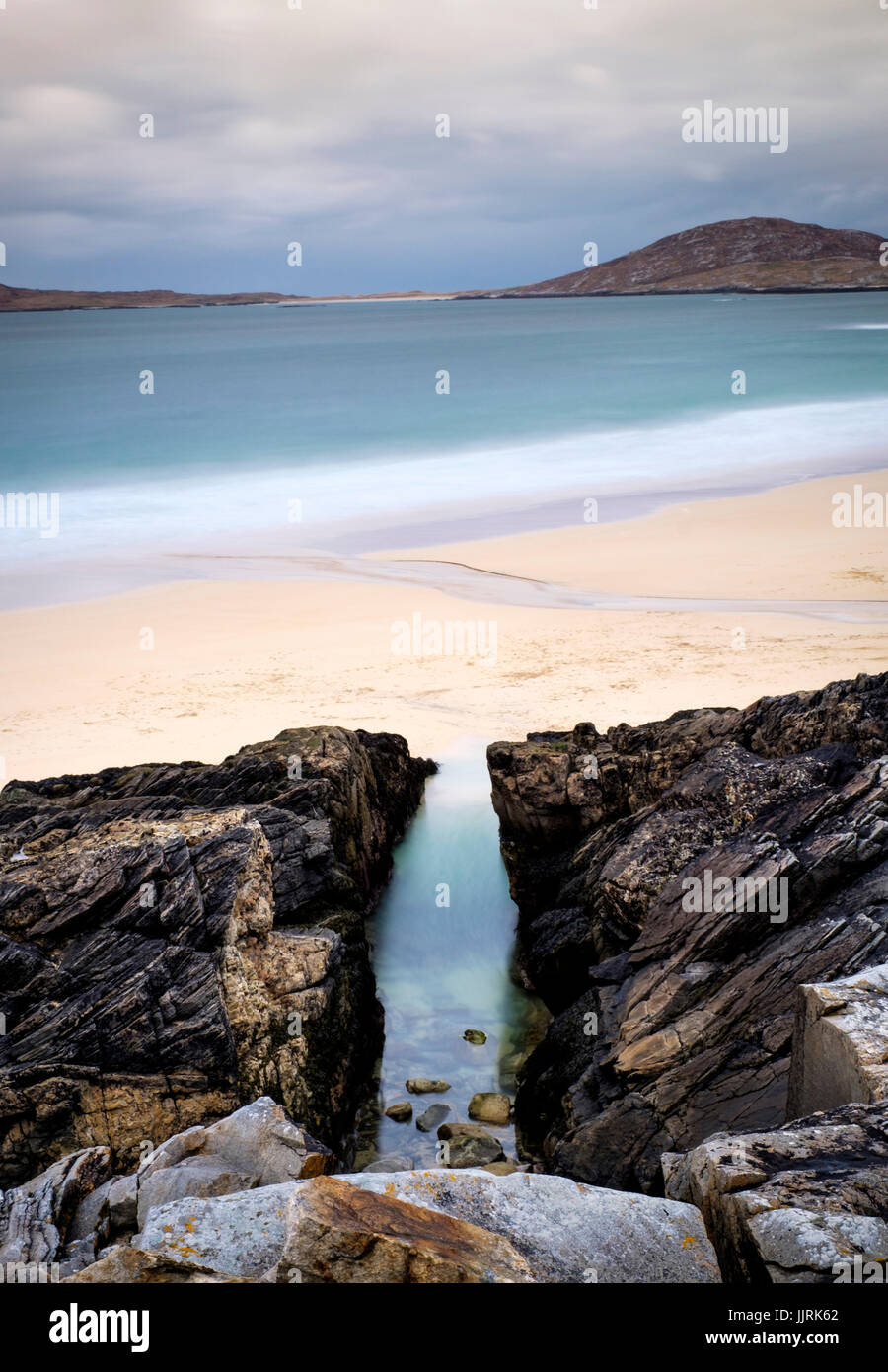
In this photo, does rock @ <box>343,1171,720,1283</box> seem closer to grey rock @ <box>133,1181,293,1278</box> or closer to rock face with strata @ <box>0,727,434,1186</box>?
grey rock @ <box>133,1181,293,1278</box>

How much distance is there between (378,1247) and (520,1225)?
0.94 metres

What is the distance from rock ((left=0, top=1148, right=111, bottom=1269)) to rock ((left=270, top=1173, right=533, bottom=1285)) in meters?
1.70

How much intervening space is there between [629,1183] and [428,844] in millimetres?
6377

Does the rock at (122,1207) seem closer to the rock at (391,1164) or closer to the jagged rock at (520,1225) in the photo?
the jagged rock at (520,1225)

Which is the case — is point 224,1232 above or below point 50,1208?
above

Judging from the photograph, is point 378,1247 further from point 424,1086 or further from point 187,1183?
point 424,1086

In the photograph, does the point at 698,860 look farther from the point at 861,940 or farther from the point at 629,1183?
the point at 629,1183

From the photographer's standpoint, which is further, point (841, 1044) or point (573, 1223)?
point (841, 1044)

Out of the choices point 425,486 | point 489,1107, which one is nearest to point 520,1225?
point 489,1107

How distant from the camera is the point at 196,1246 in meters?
4.35

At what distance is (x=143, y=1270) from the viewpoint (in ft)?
13.1

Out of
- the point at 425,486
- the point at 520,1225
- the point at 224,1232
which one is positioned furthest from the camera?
the point at 425,486

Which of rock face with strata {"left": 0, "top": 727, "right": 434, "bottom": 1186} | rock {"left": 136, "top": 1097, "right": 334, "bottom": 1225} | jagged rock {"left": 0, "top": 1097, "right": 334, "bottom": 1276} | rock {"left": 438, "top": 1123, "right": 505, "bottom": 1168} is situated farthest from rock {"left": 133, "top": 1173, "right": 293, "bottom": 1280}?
rock {"left": 438, "top": 1123, "right": 505, "bottom": 1168}

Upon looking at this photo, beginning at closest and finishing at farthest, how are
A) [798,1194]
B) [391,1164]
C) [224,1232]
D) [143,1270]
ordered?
[143,1270] → [798,1194] → [224,1232] → [391,1164]
